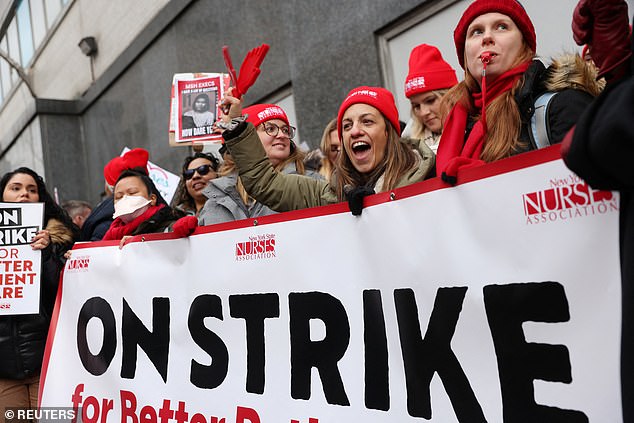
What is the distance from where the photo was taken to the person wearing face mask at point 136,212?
11.0 ft

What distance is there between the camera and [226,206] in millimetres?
3328

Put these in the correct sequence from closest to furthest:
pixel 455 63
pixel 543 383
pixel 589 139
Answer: pixel 589 139
pixel 543 383
pixel 455 63

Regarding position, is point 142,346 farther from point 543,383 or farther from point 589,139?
point 589,139

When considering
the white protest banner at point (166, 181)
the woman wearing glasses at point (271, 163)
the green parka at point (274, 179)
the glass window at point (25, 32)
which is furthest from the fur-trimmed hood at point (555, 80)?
the glass window at point (25, 32)

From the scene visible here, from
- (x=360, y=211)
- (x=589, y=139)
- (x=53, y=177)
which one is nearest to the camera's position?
(x=589, y=139)

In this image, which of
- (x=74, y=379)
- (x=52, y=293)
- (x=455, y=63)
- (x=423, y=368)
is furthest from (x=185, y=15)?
(x=423, y=368)

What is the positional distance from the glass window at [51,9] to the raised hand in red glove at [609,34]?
15.0 m

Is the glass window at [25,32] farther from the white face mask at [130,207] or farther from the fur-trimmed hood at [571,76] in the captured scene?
the fur-trimmed hood at [571,76]

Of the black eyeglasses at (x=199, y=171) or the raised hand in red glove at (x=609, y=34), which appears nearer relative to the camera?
the raised hand in red glove at (x=609, y=34)

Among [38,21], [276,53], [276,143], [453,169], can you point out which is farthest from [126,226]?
[38,21]

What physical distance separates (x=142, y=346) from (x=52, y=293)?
1.04m

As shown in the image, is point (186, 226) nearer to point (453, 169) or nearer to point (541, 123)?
point (453, 169)

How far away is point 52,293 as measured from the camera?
11.7ft

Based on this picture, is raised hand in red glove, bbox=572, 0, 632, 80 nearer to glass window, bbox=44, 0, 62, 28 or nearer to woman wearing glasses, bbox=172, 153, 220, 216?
woman wearing glasses, bbox=172, 153, 220, 216
